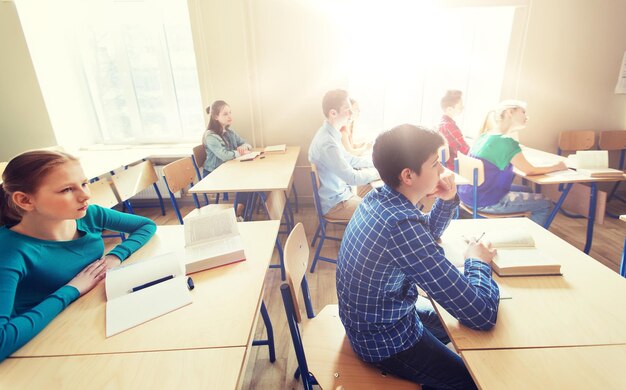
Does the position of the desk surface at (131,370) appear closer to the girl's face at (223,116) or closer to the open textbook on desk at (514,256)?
the open textbook on desk at (514,256)

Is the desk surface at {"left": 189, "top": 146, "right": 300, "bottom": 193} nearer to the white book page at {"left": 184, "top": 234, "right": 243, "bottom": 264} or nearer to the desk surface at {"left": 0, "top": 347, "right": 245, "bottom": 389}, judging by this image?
the white book page at {"left": 184, "top": 234, "right": 243, "bottom": 264}

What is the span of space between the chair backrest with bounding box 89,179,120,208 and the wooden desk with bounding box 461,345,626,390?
6.96ft

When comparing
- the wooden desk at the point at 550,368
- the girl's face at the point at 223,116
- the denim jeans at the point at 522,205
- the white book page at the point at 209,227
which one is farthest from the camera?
the girl's face at the point at 223,116

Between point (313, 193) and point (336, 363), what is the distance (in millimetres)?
1484

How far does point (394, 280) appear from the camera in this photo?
0.96m

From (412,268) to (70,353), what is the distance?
93cm

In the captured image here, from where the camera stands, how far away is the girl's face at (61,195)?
95cm

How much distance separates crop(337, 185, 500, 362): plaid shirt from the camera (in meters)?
0.82

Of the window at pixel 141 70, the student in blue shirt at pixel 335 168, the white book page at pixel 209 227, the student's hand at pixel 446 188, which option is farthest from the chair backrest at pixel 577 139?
the window at pixel 141 70

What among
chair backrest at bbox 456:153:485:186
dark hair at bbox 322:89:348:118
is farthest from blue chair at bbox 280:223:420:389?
chair backrest at bbox 456:153:485:186

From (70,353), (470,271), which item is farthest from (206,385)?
(470,271)

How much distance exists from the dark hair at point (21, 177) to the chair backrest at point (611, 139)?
4.75 m

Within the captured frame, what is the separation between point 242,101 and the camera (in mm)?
3400

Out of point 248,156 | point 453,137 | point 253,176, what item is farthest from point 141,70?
point 453,137
